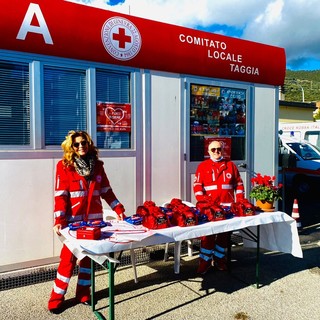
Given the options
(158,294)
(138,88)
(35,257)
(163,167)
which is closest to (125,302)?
(158,294)

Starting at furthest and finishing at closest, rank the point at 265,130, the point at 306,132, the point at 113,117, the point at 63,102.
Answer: the point at 306,132, the point at 265,130, the point at 113,117, the point at 63,102

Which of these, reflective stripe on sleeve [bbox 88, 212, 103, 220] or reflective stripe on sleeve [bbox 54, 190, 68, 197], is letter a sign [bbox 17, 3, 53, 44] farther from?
reflective stripe on sleeve [bbox 88, 212, 103, 220]

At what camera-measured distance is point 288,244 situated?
4.25 m

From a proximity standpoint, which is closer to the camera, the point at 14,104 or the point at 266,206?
the point at 14,104

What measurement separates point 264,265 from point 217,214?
1727 mm

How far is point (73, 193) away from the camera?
358cm

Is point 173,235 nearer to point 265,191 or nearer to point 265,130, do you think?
point 265,191

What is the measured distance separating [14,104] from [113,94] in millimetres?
1215

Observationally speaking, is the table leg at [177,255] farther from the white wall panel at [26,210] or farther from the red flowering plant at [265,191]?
the white wall panel at [26,210]

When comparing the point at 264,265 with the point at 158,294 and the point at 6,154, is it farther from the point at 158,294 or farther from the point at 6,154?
the point at 6,154

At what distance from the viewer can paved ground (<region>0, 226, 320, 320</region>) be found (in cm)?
359

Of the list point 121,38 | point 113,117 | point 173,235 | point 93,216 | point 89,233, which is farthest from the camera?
point 113,117

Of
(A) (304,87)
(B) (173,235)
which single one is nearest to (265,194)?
(B) (173,235)

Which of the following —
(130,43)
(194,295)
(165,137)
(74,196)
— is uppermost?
(130,43)
